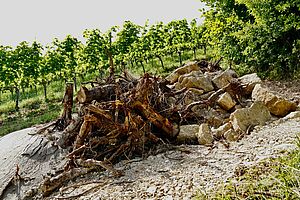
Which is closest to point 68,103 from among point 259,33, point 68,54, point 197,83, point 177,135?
point 177,135

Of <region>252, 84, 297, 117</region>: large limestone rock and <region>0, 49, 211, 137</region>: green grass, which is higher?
<region>252, 84, 297, 117</region>: large limestone rock

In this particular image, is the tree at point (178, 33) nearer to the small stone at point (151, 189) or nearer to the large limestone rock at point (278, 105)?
the large limestone rock at point (278, 105)

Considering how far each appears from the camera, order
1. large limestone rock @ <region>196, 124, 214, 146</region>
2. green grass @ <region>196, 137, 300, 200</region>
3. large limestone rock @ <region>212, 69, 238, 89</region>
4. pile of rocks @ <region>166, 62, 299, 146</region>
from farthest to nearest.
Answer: large limestone rock @ <region>212, 69, 238, 89</region>
pile of rocks @ <region>166, 62, 299, 146</region>
large limestone rock @ <region>196, 124, 214, 146</region>
green grass @ <region>196, 137, 300, 200</region>

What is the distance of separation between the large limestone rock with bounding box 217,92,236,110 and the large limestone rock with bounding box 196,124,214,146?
38.5 inches

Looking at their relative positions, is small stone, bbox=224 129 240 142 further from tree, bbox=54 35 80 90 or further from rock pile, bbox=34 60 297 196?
tree, bbox=54 35 80 90

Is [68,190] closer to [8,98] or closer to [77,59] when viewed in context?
[77,59]

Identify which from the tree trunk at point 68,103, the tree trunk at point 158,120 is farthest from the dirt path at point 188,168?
the tree trunk at point 68,103

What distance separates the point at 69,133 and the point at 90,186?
130cm

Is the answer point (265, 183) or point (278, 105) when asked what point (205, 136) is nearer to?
point (278, 105)

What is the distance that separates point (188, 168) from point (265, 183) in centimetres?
131

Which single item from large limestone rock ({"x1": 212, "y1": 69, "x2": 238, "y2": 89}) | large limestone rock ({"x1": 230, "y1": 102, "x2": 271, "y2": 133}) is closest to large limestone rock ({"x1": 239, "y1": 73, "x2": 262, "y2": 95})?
large limestone rock ({"x1": 212, "y1": 69, "x2": 238, "y2": 89})

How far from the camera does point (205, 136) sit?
4.69 metres

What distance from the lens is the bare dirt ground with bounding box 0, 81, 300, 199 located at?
337 cm

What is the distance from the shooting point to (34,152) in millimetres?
4910
